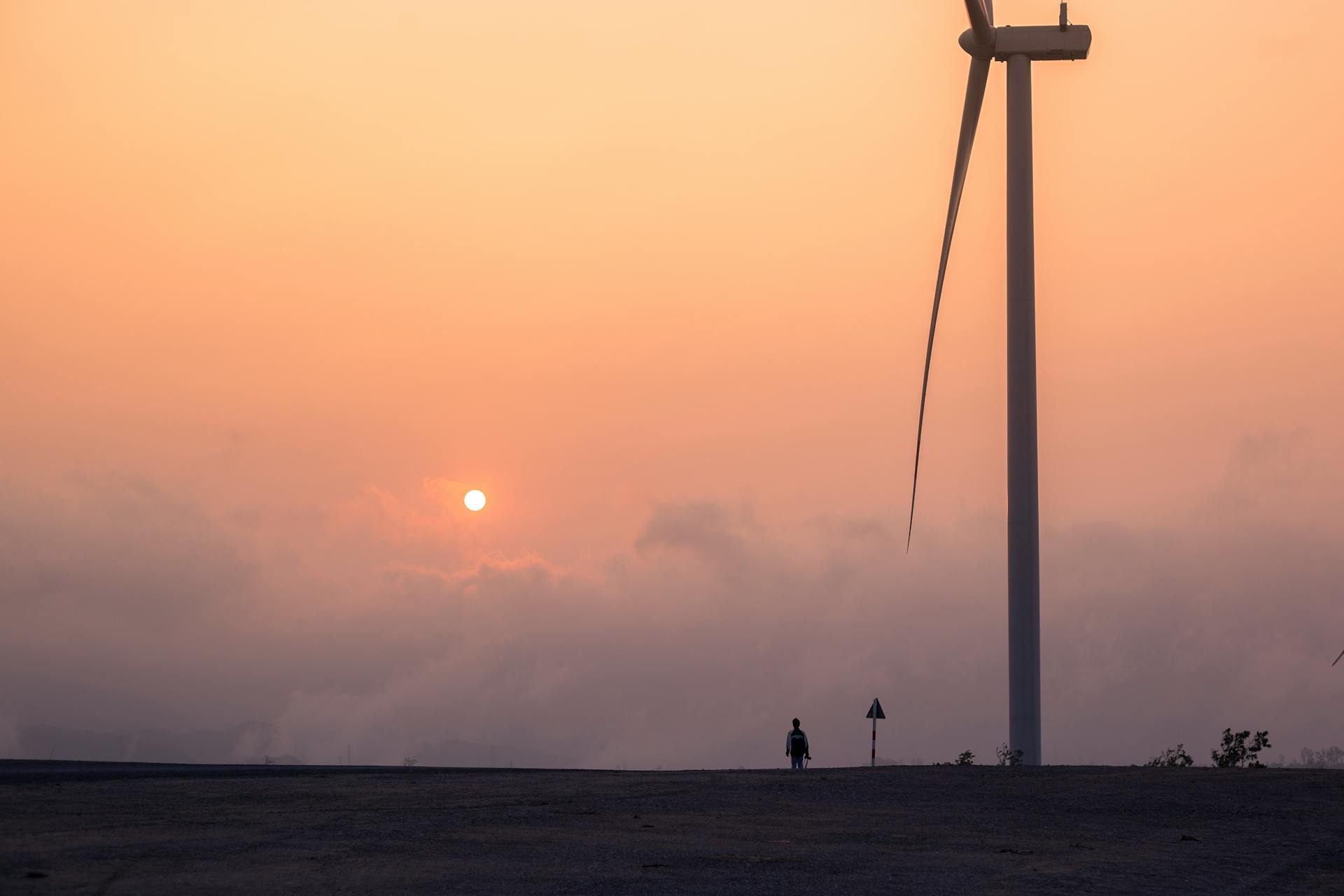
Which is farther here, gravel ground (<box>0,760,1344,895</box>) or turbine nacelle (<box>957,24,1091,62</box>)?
turbine nacelle (<box>957,24,1091,62</box>)

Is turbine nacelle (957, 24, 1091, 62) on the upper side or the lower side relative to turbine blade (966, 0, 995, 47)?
upper

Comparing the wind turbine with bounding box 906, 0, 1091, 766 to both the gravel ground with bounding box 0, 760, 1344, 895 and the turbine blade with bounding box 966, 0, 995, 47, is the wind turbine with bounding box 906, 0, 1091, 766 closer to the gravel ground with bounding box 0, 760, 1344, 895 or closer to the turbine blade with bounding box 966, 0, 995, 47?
the turbine blade with bounding box 966, 0, 995, 47

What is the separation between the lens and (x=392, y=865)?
1448cm

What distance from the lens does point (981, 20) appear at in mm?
37312

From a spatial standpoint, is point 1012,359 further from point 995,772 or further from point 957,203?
point 995,772

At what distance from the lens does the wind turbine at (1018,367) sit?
36.7m

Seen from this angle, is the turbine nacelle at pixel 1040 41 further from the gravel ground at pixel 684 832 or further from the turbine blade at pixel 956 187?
the gravel ground at pixel 684 832

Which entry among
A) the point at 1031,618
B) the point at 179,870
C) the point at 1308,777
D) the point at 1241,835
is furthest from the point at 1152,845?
the point at 1031,618

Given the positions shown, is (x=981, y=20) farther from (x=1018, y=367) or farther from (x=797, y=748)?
(x=797, y=748)

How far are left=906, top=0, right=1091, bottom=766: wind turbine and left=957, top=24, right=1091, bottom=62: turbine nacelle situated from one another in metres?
0.33

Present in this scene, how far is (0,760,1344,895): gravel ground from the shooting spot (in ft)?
45.5

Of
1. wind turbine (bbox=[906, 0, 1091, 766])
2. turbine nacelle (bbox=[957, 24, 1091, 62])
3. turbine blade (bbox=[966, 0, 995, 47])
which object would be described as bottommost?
wind turbine (bbox=[906, 0, 1091, 766])

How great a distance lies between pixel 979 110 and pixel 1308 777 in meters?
19.7

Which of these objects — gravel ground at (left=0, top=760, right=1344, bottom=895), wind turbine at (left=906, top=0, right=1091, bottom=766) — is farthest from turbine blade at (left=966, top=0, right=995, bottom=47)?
gravel ground at (left=0, top=760, right=1344, bottom=895)
